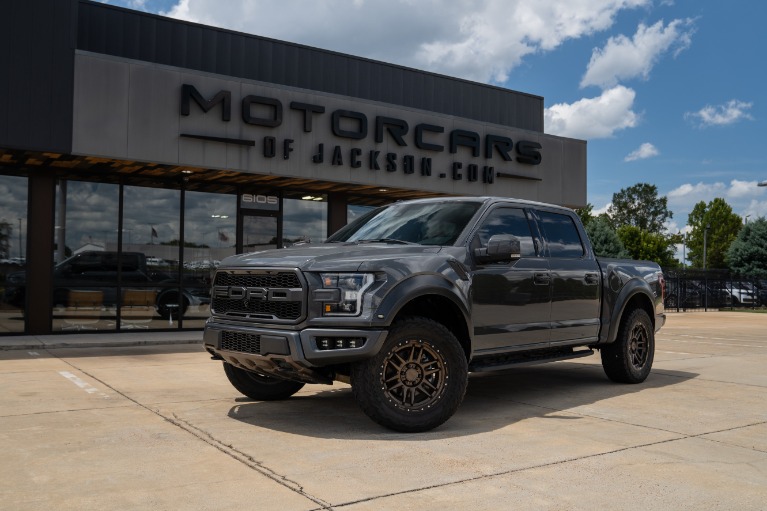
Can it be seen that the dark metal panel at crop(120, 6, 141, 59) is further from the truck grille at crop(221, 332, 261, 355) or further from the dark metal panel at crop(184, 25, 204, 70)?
the truck grille at crop(221, 332, 261, 355)

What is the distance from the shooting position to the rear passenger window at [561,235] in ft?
24.3

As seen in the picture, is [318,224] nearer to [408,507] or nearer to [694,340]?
[694,340]

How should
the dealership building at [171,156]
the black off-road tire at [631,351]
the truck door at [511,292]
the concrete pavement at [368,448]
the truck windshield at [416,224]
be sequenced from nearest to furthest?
the concrete pavement at [368,448] < the truck door at [511,292] < the truck windshield at [416,224] < the black off-road tire at [631,351] < the dealership building at [171,156]

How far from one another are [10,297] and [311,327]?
418 inches

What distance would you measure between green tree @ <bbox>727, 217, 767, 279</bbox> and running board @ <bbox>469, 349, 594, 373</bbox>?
45506mm

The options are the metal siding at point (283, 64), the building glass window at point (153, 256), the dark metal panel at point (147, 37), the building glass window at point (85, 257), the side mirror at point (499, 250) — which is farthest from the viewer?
the dark metal panel at point (147, 37)

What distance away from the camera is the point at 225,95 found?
14188 millimetres

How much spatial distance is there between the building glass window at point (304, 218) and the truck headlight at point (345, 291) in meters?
11.6

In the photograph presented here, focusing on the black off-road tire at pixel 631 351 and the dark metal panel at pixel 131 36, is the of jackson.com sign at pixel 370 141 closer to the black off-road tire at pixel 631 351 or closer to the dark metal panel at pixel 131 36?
the dark metal panel at pixel 131 36

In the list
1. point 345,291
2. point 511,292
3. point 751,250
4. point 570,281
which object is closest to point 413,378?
point 345,291

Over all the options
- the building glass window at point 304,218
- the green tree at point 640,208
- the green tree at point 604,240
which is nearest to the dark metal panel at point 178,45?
the building glass window at point 304,218

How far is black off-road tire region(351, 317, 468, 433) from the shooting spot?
5453mm

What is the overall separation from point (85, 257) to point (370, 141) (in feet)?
21.6

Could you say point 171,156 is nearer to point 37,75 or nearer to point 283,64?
point 37,75
